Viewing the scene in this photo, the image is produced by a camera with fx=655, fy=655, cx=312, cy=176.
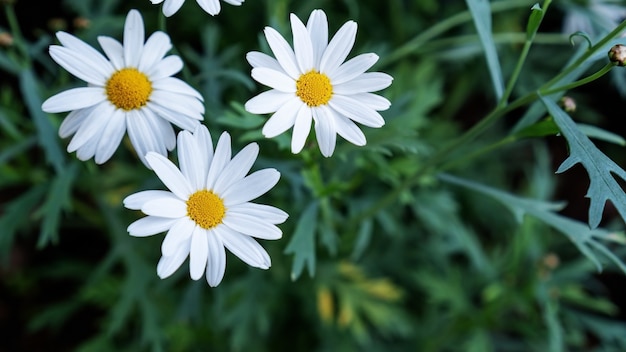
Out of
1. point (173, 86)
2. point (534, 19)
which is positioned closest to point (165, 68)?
point (173, 86)

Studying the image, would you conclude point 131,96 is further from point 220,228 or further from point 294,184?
point 294,184

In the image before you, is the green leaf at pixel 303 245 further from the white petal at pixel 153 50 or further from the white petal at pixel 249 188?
the white petal at pixel 153 50

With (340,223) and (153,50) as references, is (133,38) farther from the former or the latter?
(340,223)

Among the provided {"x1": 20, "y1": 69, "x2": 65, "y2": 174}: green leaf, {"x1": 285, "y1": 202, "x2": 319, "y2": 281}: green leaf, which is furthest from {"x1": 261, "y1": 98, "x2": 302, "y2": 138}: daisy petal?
{"x1": 20, "y1": 69, "x2": 65, "y2": 174}: green leaf

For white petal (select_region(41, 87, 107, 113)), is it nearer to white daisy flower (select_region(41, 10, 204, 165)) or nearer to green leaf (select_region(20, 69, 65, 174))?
white daisy flower (select_region(41, 10, 204, 165))

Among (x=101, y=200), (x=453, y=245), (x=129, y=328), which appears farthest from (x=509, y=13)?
(x=129, y=328)
